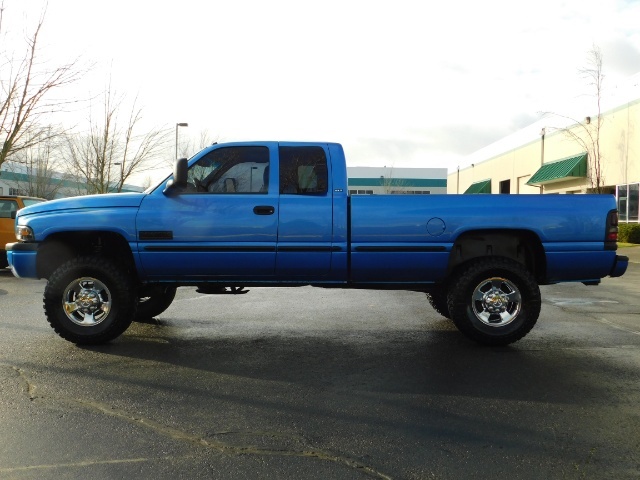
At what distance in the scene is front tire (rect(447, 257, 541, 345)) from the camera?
630 centimetres

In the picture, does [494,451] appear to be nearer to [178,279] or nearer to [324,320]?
[178,279]

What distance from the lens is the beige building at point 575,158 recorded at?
25.2 m

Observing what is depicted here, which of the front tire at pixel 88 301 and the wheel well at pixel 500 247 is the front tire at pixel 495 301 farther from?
the front tire at pixel 88 301

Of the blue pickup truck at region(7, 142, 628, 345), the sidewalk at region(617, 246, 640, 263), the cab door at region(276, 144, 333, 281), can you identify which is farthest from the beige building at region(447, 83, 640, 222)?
the cab door at region(276, 144, 333, 281)

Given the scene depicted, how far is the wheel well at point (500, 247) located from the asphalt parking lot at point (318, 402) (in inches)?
33.4

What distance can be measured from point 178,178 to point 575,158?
1061 inches

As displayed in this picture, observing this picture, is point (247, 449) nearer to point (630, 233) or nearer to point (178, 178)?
point (178, 178)

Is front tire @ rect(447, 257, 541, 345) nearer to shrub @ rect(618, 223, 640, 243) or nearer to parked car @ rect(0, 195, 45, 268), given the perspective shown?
parked car @ rect(0, 195, 45, 268)

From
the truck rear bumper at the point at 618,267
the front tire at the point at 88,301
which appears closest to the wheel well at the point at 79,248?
the front tire at the point at 88,301

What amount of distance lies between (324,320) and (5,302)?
16.2ft

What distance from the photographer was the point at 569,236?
632cm

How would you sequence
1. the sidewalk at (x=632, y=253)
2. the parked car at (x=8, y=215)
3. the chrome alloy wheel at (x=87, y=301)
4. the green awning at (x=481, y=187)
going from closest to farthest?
the chrome alloy wheel at (x=87, y=301), the parked car at (x=8, y=215), the sidewalk at (x=632, y=253), the green awning at (x=481, y=187)

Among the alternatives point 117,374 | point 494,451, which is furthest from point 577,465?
point 117,374

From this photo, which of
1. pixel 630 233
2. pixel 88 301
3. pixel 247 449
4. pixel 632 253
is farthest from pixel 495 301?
pixel 630 233
